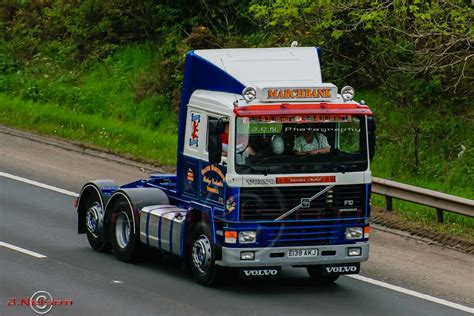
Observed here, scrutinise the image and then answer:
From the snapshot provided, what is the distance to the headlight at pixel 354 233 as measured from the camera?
709 inches

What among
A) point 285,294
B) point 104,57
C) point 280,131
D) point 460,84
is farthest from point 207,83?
point 104,57

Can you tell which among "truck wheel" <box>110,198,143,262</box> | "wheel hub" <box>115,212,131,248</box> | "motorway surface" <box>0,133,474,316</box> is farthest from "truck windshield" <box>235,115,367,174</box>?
"wheel hub" <box>115,212,131,248</box>

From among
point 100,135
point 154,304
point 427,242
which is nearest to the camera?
point 154,304

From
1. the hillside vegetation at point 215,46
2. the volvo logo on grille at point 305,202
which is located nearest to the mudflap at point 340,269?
the volvo logo on grille at point 305,202

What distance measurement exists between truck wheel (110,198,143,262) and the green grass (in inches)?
288

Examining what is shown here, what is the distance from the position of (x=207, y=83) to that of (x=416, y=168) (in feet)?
29.1

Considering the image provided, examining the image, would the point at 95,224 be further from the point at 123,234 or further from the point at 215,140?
the point at 215,140

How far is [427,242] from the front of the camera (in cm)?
2147

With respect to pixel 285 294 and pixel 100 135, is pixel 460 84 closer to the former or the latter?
pixel 100 135

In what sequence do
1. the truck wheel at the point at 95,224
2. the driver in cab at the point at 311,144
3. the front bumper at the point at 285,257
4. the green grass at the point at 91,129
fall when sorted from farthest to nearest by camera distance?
the green grass at the point at 91,129 → the truck wheel at the point at 95,224 → the driver in cab at the point at 311,144 → the front bumper at the point at 285,257

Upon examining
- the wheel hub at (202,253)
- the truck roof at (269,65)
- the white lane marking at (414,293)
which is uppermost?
the truck roof at (269,65)

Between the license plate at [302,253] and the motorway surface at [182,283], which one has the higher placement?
the license plate at [302,253]

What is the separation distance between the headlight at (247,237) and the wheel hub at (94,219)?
3.76 meters

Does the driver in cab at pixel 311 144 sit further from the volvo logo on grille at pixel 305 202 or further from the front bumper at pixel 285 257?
the front bumper at pixel 285 257
